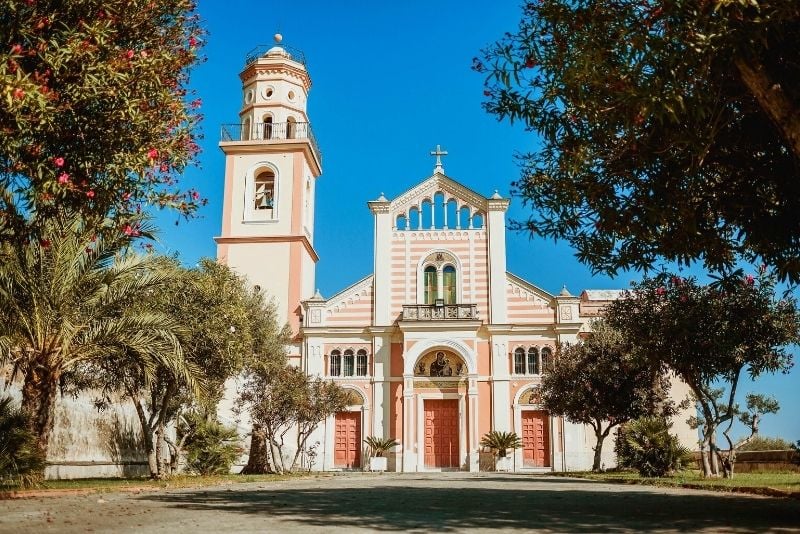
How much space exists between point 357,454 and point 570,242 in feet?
100

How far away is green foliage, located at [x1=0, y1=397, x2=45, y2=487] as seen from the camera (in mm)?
13984

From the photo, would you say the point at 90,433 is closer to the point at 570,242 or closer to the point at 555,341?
the point at 570,242

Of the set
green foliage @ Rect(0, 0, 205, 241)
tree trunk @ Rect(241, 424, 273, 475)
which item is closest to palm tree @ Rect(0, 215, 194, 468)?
green foliage @ Rect(0, 0, 205, 241)

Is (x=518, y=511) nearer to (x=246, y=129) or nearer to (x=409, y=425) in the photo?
(x=409, y=425)

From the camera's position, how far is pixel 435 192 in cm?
4378

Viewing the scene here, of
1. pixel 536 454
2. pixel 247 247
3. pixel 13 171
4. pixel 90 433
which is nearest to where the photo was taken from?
pixel 13 171

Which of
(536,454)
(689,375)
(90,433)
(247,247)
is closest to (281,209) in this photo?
(247,247)

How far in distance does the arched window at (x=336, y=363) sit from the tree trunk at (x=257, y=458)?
8.13 meters

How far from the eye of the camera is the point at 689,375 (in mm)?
20656

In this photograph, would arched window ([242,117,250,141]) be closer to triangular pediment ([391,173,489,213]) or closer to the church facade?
the church facade

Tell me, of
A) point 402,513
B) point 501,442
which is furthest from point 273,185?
point 402,513

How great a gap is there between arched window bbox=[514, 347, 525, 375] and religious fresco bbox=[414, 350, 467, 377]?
286 cm

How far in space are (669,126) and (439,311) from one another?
3133cm

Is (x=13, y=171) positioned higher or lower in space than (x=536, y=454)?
higher
